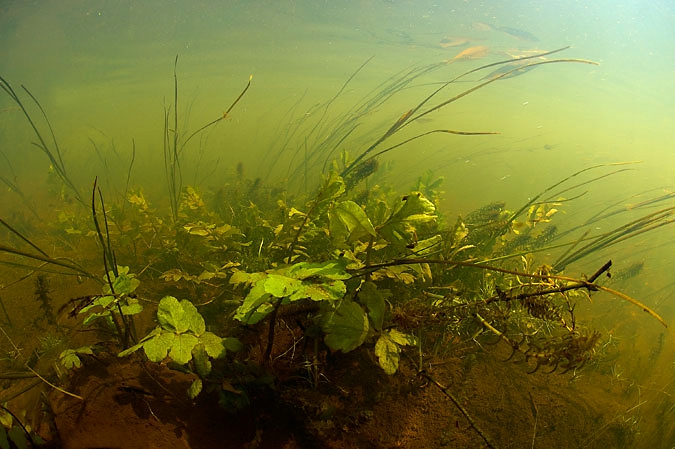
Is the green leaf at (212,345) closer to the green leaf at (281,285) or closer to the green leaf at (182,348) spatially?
the green leaf at (182,348)

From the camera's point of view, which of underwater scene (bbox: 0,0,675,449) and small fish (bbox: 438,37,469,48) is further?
small fish (bbox: 438,37,469,48)

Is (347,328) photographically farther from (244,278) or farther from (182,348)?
(182,348)

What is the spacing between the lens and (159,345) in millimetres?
886

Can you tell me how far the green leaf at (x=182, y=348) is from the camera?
88 cm

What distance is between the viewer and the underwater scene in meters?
1.01

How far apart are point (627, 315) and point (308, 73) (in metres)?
4.06

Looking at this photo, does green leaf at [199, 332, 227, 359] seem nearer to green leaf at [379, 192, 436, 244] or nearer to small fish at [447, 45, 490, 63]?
green leaf at [379, 192, 436, 244]

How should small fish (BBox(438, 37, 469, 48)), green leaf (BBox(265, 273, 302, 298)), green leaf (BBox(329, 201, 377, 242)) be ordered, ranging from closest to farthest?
green leaf (BBox(265, 273, 302, 298)) → green leaf (BBox(329, 201, 377, 242)) → small fish (BBox(438, 37, 469, 48))

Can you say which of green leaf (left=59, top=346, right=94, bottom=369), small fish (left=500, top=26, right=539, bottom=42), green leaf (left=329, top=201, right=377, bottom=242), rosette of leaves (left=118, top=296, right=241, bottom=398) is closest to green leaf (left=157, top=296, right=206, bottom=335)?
rosette of leaves (left=118, top=296, right=241, bottom=398)

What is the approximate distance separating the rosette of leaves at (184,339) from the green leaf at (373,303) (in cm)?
41

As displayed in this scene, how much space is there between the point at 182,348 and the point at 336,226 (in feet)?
1.63

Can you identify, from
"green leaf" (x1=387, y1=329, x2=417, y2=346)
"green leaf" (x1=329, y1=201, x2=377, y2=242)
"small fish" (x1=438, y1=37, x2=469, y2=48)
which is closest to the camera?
"green leaf" (x1=329, y1=201, x2=377, y2=242)

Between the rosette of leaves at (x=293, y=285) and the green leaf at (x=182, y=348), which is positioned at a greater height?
the rosette of leaves at (x=293, y=285)

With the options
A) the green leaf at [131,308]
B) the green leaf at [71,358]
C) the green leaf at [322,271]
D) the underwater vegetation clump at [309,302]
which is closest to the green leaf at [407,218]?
the underwater vegetation clump at [309,302]
